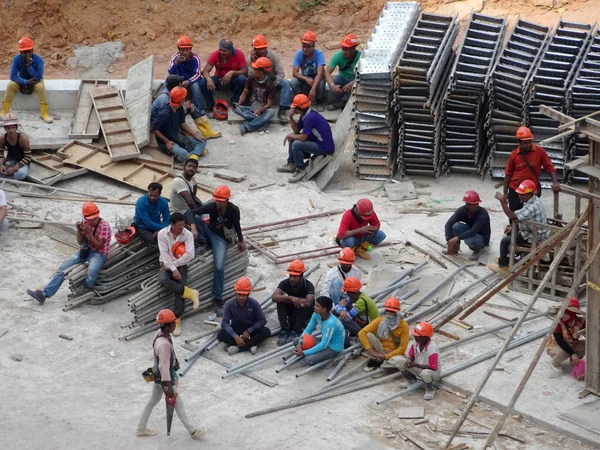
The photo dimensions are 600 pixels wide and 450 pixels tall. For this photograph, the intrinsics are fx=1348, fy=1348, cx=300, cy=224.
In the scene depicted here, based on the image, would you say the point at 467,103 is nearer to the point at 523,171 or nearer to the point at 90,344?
the point at 523,171

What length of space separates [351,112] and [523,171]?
146 inches

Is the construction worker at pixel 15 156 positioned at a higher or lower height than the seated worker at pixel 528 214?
lower

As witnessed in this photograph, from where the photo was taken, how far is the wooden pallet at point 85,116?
2238 centimetres

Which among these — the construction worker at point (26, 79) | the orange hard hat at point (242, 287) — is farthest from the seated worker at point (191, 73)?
the orange hard hat at point (242, 287)

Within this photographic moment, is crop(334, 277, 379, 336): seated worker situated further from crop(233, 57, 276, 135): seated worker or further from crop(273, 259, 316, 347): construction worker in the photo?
crop(233, 57, 276, 135): seated worker

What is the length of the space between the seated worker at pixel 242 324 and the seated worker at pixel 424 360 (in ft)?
6.54

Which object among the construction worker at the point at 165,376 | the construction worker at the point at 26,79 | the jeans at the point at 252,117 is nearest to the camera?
the construction worker at the point at 165,376

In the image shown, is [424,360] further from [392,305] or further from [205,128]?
[205,128]

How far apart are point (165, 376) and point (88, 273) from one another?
367 centimetres

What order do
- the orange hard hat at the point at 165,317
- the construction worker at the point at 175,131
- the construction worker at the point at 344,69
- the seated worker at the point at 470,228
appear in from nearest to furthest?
the orange hard hat at the point at 165,317
the seated worker at the point at 470,228
the construction worker at the point at 175,131
the construction worker at the point at 344,69

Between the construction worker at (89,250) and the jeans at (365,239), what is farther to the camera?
the jeans at (365,239)

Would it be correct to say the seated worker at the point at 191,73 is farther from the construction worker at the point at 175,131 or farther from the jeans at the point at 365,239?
the jeans at the point at 365,239

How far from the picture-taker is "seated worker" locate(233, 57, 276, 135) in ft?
77.4

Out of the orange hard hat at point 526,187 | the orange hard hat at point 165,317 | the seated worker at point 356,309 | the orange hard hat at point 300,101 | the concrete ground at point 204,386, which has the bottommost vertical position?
the concrete ground at point 204,386
